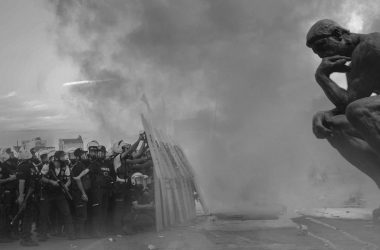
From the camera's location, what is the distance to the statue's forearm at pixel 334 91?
14.1 ft

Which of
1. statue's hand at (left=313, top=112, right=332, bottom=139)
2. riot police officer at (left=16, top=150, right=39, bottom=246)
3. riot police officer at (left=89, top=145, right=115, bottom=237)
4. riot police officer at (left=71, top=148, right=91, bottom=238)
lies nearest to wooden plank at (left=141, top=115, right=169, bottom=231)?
riot police officer at (left=89, top=145, right=115, bottom=237)

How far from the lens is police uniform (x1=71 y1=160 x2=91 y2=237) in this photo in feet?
30.2

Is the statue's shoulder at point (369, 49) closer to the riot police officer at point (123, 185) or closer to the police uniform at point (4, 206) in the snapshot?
the riot police officer at point (123, 185)

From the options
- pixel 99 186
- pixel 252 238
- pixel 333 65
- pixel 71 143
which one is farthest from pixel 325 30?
pixel 71 143

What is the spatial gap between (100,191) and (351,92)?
6061mm

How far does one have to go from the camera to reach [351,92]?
169 inches

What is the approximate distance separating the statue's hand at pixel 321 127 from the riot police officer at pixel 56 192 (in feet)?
18.7

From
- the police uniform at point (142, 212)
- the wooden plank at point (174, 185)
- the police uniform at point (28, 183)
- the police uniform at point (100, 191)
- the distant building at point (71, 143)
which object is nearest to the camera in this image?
the police uniform at point (28, 183)

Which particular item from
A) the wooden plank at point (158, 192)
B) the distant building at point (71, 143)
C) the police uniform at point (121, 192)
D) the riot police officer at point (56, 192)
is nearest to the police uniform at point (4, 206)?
the riot police officer at point (56, 192)

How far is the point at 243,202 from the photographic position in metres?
14.1

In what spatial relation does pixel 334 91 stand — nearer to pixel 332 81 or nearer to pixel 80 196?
pixel 332 81

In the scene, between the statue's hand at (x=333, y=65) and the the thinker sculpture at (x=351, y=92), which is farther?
the statue's hand at (x=333, y=65)

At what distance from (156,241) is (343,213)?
168 inches

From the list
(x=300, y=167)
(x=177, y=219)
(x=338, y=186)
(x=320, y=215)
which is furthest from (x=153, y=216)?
(x=338, y=186)
